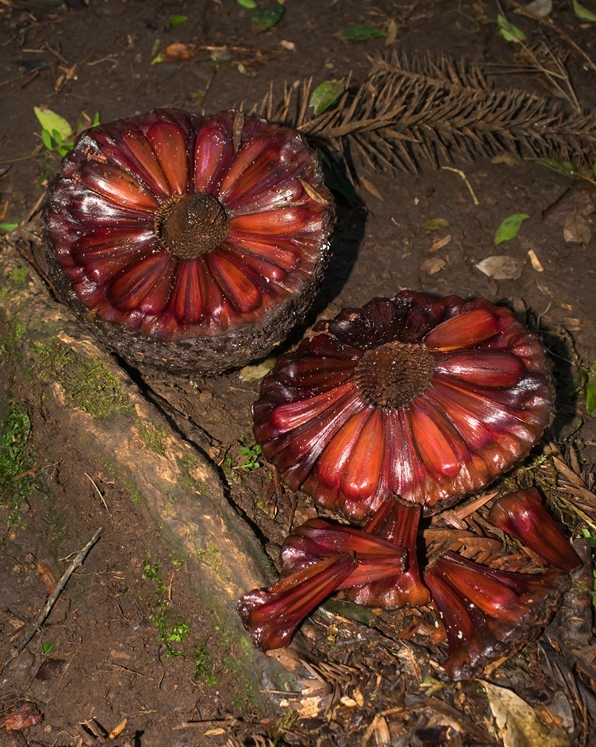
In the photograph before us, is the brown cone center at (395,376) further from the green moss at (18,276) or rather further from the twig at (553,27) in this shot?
the twig at (553,27)

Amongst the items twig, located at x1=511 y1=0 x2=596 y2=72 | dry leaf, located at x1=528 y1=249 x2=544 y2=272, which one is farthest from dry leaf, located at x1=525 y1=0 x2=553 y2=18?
dry leaf, located at x1=528 y1=249 x2=544 y2=272

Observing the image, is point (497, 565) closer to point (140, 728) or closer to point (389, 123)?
point (140, 728)

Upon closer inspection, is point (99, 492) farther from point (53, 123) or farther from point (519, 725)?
point (53, 123)

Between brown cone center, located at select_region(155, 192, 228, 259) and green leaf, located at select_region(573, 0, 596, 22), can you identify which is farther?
green leaf, located at select_region(573, 0, 596, 22)

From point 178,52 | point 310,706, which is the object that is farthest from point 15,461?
point 178,52

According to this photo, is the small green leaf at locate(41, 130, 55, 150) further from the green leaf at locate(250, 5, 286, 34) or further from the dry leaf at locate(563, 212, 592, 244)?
the dry leaf at locate(563, 212, 592, 244)

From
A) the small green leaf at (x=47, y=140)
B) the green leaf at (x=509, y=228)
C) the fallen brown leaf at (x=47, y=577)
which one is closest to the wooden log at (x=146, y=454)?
the fallen brown leaf at (x=47, y=577)

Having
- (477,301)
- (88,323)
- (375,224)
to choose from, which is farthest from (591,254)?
(88,323)

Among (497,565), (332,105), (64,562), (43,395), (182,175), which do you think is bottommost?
(497,565)
